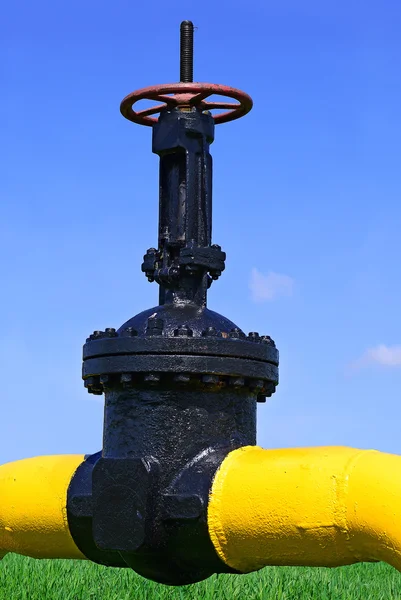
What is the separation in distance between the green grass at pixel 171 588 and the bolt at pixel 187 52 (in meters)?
3.02

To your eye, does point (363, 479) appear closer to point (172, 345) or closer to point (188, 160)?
point (172, 345)

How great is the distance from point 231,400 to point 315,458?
585 millimetres

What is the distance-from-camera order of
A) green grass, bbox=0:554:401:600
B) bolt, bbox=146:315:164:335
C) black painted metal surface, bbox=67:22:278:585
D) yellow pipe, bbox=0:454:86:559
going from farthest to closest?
green grass, bbox=0:554:401:600
yellow pipe, bbox=0:454:86:559
bolt, bbox=146:315:164:335
black painted metal surface, bbox=67:22:278:585

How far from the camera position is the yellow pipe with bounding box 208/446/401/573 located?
3.10m

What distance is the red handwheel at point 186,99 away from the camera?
397 cm

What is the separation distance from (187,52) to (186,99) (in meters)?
0.30

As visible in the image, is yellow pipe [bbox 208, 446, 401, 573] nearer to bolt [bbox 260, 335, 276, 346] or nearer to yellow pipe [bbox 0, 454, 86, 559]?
bolt [bbox 260, 335, 276, 346]

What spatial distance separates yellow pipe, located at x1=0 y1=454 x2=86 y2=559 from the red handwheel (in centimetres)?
170

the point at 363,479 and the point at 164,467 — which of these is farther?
the point at 164,467

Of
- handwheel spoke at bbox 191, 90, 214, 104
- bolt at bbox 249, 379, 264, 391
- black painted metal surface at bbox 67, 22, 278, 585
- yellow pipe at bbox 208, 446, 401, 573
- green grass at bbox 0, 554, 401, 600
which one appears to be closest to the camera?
yellow pipe at bbox 208, 446, 401, 573

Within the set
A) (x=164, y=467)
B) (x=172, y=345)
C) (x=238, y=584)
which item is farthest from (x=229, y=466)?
(x=238, y=584)

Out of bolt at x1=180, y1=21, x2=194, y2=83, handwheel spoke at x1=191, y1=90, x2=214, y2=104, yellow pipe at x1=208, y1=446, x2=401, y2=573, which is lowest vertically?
yellow pipe at x1=208, y1=446, x2=401, y2=573

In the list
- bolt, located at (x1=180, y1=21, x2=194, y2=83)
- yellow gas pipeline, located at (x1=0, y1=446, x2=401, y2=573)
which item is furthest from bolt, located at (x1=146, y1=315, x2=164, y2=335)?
bolt, located at (x1=180, y1=21, x2=194, y2=83)

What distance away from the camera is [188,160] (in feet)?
13.1
